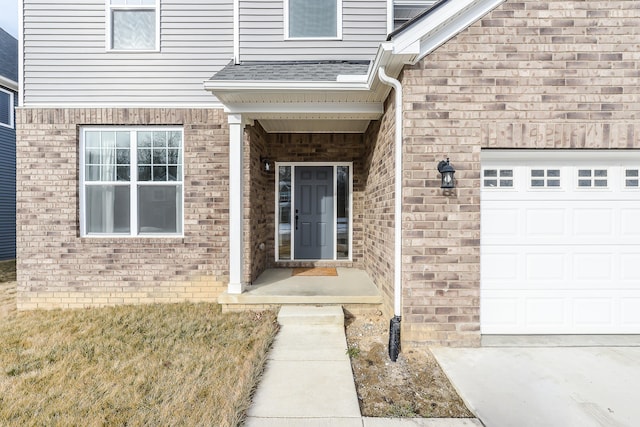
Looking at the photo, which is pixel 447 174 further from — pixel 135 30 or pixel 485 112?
pixel 135 30

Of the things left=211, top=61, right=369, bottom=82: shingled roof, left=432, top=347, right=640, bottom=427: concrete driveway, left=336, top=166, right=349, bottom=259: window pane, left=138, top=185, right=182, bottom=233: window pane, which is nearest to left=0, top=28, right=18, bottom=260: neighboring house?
left=138, top=185, right=182, bottom=233: window pane

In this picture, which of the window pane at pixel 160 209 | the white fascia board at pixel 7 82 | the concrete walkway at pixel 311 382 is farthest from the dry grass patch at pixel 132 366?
the white fascia board at pixel 7 82

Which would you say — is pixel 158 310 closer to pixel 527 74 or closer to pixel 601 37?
pixel 527 74

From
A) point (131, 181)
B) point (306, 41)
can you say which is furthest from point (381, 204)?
point (131, 181)

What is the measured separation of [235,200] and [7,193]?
9511 millimetres

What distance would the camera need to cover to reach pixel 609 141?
349 cm

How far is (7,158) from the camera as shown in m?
9.54

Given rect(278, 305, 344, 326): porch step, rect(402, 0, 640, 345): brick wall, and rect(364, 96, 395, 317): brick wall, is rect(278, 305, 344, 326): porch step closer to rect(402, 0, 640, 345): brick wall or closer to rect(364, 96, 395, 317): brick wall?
rect(364, 96, 395, 317): brick wall

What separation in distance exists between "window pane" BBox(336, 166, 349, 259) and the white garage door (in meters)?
3.13

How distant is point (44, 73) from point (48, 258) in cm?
295

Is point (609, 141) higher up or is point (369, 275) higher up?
point (609, 141)

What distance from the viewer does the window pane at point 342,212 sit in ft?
21.5

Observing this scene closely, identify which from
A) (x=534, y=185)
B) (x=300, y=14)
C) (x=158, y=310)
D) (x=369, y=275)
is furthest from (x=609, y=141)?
(x=158, y=310)

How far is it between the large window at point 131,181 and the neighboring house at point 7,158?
6954mm
